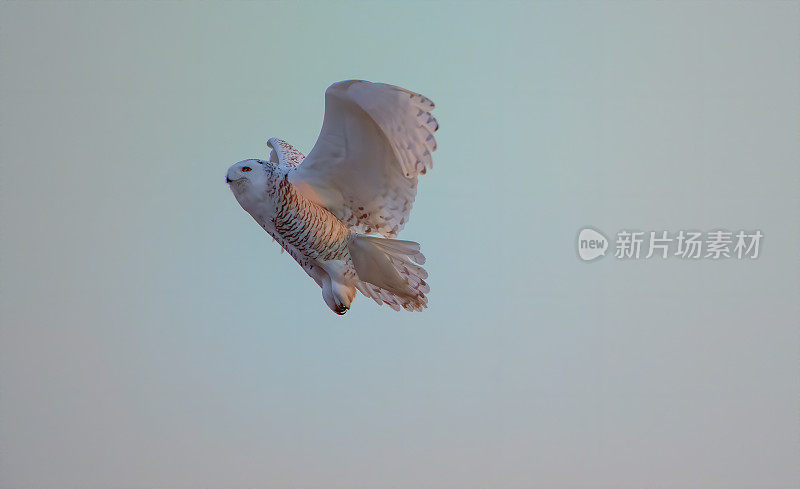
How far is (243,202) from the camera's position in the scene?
4.90ft

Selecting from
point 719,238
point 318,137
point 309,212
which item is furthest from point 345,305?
point 719,238

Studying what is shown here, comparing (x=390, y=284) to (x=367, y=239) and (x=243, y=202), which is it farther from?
(x=243, y=202)

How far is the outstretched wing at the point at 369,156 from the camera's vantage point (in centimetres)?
137

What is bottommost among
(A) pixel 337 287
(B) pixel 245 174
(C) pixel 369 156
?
(A) pixel 337 287

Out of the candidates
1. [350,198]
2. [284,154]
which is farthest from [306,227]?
[284,154]

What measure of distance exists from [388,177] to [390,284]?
0.22 meters

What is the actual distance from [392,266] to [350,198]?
184 millimetres

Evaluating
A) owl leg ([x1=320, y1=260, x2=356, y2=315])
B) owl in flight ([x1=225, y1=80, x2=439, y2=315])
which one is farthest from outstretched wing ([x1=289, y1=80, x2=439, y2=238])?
owl leg ([x1=320, y1=260, x2=356, y2=315])

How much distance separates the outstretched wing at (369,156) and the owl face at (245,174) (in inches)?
3.7

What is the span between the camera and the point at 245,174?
1473 millimetres

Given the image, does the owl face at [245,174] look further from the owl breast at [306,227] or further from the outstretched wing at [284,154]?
the outstretched wing at [284,154]

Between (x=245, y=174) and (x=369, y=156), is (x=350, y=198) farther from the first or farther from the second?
(x=245, y=174)

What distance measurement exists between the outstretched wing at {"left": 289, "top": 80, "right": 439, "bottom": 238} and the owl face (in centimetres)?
9

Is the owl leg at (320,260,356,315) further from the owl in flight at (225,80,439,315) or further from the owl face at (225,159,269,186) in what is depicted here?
the owl face at (225,159,269,186)
